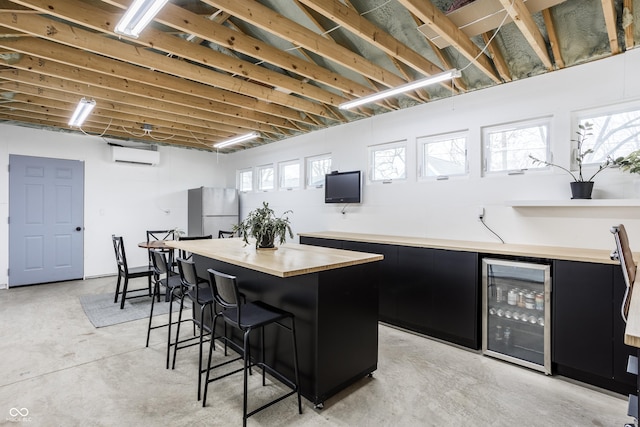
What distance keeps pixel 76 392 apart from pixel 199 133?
4.98 meters

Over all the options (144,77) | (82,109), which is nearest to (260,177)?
(82,109)

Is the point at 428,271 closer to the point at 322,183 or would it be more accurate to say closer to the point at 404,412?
the point at 404,412

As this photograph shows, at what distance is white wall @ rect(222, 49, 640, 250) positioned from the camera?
2957mm

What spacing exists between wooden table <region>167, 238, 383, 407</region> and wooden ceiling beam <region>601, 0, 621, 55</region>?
2.52 meters

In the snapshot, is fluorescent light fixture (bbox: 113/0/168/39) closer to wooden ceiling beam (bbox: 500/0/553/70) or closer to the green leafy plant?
wooden ceiling beam (bbox: 500/0/553/70)

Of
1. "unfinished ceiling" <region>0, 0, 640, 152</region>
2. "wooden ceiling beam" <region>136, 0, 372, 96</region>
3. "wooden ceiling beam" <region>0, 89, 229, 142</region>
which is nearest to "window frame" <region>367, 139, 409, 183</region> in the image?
"unfinished ceiling" <region>0, 0, 640, 152</region>

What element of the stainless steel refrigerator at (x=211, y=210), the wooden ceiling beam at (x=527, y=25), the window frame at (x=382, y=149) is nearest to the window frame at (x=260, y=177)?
the stainless steel refrigerator at (x=211, y=210)

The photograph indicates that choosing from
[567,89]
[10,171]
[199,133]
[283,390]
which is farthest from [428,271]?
[10,171]

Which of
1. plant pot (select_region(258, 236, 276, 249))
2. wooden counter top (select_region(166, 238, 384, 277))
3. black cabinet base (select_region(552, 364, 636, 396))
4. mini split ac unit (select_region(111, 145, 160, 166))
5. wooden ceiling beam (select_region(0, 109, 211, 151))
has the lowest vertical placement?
black cabinet base (select_region(552, 364, 636, 396))

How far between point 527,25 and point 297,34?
189cm

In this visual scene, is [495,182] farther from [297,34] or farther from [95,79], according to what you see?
[95,79]

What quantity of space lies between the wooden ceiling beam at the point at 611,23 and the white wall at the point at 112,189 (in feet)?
24.4

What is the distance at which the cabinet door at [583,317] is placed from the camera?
2.44 m

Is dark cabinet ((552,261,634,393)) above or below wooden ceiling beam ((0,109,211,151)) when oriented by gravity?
below
